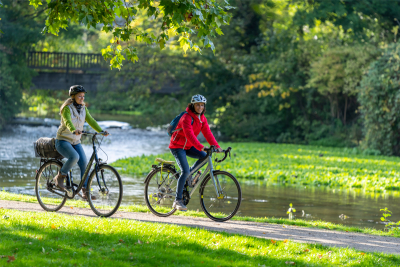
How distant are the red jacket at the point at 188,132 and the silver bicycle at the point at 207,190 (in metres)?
0.28

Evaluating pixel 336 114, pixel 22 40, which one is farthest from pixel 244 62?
pixel 22 40

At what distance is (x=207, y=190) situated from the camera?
800 cm

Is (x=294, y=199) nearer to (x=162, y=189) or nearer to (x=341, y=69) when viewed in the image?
(x=162, y=189)

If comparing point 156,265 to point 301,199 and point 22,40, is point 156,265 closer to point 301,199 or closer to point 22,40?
point 301,199

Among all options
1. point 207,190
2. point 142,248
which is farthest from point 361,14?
point 142,248

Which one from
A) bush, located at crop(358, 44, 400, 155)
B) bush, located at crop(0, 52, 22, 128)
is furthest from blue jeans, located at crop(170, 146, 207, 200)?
bush, located at crop(0, 52, 22, 128)

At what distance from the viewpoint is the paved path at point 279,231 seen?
271 inches

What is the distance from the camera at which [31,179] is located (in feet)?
45.6

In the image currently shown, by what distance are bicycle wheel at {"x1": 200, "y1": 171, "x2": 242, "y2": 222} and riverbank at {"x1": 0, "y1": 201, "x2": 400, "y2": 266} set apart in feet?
1.20

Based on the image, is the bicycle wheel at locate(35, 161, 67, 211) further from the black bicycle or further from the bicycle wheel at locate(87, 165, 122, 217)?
the bicycle wheel at locate(87, 165, 122, 217)

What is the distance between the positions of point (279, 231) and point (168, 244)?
218 cm

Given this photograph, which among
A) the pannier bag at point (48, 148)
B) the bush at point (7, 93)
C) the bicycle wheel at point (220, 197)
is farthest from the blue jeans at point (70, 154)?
the bush at point (7, 93)

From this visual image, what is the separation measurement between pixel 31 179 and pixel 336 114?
72.2ft

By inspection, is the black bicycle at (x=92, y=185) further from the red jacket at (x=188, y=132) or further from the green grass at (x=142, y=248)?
the red jacket at (x=188, y=132)
